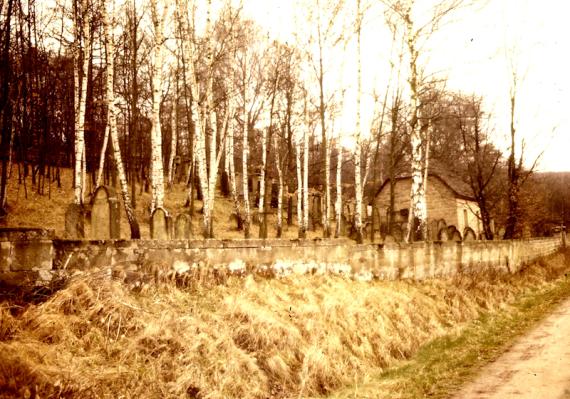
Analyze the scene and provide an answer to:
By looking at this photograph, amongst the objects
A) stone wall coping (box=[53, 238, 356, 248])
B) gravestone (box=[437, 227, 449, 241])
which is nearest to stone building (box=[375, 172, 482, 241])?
gravestone (box=[437, 227, 449, 241])

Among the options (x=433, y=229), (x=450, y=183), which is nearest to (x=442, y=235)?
(x=433, y=229)

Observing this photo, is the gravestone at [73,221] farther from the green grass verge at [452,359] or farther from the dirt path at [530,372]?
the dirt path at [530,372]

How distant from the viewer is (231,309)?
659 cm

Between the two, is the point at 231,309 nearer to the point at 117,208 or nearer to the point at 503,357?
the point at 117,208

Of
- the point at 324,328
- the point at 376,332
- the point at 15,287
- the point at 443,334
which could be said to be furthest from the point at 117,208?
the point at 443,334

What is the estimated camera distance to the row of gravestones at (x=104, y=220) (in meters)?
7.15

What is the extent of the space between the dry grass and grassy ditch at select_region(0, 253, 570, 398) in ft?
10.8

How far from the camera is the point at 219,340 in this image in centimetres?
580

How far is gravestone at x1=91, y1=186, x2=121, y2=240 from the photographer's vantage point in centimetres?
748

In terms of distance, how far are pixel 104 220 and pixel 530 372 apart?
6.85 metres

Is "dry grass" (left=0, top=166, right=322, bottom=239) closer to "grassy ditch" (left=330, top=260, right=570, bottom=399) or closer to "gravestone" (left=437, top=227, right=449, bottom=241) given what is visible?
"gravestone" (left=437, top=227, right=449, bottom=241)

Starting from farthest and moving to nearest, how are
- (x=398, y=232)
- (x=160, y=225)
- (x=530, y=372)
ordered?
(x=398, y=232) < (x=160, y=225) < (x=530, y=372)

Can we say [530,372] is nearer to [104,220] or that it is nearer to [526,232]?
[104,220]

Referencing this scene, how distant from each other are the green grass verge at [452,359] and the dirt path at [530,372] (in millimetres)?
192
